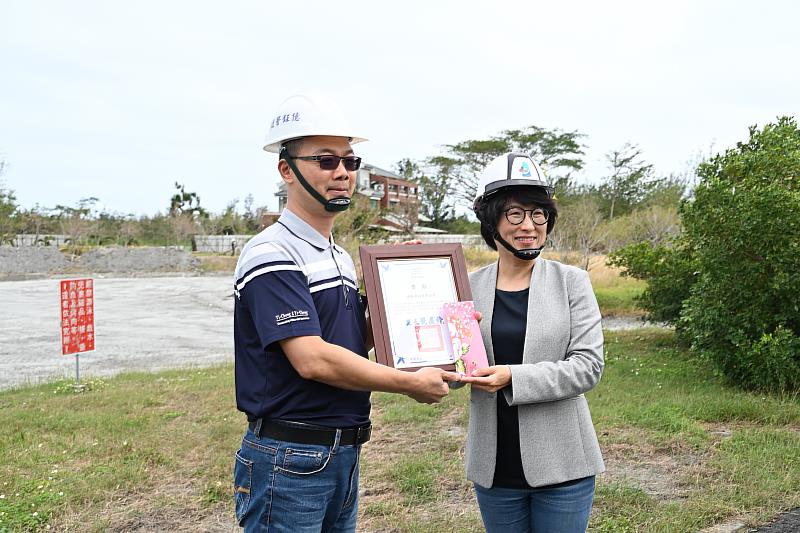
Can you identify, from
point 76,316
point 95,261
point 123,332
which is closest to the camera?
point 76,316

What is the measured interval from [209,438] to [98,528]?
73.2 inches

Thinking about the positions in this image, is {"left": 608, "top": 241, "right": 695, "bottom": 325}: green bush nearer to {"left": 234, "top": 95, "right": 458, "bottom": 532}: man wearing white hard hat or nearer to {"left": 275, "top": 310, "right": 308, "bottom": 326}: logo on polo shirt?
{"left": 234, "top": 95, "right": 458, "bottom": 532}: man wearing white hard hat

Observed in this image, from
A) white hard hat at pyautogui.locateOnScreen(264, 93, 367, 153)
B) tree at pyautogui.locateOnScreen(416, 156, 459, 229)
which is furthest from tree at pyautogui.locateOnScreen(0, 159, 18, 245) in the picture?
white hard hat at pyautogui.locateOnScreen(264, 93, 367, 153)

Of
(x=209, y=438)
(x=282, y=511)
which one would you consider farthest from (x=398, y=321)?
(x=209, y=438)

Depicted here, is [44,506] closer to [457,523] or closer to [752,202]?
[457,523]

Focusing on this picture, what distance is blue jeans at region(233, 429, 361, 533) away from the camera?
231 centimetres

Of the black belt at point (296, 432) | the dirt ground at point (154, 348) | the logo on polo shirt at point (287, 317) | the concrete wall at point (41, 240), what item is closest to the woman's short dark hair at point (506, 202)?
the logo on polo shirt at point (287, 317)

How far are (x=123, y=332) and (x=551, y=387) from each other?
15.0 meters

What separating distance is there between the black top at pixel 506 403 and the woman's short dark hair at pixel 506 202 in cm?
29

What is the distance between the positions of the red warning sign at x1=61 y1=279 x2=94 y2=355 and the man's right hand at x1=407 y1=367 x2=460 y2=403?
7454mm

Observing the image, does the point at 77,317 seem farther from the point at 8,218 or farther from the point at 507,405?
the point at 8,218

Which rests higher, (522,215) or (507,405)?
(522,215)

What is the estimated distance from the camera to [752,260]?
23.9ft

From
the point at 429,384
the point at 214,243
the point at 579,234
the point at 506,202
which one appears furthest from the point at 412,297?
the point at 214,243
